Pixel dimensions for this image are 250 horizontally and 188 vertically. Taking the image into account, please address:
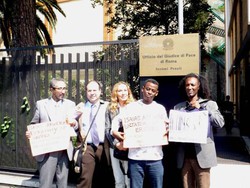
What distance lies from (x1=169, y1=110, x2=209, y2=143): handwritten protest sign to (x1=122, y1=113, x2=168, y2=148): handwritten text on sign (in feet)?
0.39

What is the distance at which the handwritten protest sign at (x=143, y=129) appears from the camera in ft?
12.6

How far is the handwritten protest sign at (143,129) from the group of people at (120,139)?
4 centimetres

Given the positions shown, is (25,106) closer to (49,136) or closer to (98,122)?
(49,136)

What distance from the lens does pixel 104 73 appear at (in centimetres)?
557

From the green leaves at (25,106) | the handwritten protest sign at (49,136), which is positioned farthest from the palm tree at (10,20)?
the handwritten protest sign at (49,136)

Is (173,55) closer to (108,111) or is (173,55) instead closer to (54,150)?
(108,111)

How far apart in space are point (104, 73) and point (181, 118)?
2130 millimetres

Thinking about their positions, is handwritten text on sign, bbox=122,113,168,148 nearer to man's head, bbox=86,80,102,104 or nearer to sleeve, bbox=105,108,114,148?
sleeve, bbox=105,108,114,148

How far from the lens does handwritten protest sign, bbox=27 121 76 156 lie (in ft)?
14.6

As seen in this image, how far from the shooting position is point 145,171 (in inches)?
151

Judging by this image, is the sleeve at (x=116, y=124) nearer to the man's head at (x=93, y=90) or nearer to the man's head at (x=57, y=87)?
the man's head at (x=93, y=90)

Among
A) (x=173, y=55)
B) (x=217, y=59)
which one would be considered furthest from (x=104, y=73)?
(x=217, y=59)

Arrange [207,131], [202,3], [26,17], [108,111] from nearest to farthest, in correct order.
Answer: [207,131]
[108,111]
[26,17]
[202,3]

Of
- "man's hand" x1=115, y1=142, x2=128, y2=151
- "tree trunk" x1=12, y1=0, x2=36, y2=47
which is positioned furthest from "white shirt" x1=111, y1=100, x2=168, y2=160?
"tree trunk" x1=12, y1=0, x2=36, y2=47
